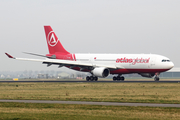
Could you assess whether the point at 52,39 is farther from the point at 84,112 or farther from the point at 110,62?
the point at 84,112

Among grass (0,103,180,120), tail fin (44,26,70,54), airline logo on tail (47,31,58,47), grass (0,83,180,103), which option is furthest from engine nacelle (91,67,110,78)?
grass (0,103,180,120)

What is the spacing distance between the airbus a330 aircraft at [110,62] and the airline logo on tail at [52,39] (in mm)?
768

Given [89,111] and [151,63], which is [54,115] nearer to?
[89,111]

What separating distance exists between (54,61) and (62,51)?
27.0 ft

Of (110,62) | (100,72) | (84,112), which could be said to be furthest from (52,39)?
(84,112)

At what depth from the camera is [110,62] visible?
70.9m

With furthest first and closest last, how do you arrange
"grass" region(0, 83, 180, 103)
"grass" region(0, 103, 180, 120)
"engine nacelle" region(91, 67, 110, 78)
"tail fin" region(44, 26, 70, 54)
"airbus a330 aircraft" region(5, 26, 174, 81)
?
"tail fin" region(44, 26, 70, 54) → "engine nacelle" region(91, 67, 110, 78) → "airbus a330 aircraft" region(5, 26, 174, 81) → "grass" region(0, 83, 180, 103) → "grass" region(0, 103, 180, 120)

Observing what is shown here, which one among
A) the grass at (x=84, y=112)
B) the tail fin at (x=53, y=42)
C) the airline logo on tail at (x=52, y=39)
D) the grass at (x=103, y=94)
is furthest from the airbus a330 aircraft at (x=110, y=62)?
the grass at (x=84, y=112)

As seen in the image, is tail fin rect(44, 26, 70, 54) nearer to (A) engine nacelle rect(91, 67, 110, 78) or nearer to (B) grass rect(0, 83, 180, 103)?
(A) engine nacelle rect(91, 67, 110, 78)

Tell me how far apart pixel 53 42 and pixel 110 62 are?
1533 cm

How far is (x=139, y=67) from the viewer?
6756cm

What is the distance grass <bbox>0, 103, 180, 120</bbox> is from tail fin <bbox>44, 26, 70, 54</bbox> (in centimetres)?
5063

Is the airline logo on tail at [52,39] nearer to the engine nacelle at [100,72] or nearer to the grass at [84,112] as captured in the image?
the engine nacelle at [100,72]

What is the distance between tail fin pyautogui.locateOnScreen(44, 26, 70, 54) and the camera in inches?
3080
